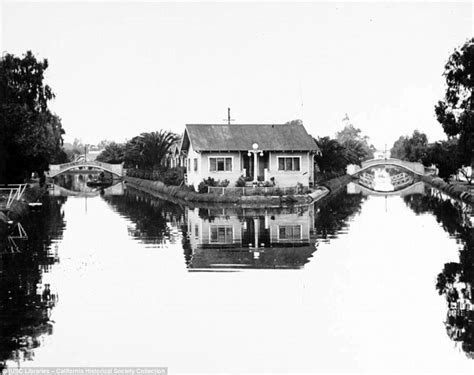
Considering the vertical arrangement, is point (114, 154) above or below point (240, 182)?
above

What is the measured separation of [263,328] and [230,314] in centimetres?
115

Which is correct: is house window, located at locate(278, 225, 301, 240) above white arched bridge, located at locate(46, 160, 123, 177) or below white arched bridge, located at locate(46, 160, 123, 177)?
below

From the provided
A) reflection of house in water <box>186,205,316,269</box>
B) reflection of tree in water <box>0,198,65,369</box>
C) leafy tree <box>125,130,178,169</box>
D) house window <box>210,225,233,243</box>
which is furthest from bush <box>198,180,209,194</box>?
leafy tree <box>125,130,178,169</box>

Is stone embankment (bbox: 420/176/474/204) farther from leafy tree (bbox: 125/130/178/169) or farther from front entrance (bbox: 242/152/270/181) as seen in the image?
leafy tree (bbox: 125/130/178/169)

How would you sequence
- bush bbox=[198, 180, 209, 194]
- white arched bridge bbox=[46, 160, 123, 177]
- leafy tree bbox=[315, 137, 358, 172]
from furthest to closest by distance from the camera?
white arched bridge bbox=[46, 160, 123, 177] < leafy tree bbox=[315, 137, 358, 172] < bush bbox=[198, 180, 209, 194]

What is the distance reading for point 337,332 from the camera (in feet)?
39.0

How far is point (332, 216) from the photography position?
35531mm

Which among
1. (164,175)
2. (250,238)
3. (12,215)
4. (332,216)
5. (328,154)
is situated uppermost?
(328,154)

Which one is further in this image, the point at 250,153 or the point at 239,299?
the point at 250,153

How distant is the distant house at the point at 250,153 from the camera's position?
5064 centimetres

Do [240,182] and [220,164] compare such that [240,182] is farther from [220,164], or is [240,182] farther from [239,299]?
[239,299]

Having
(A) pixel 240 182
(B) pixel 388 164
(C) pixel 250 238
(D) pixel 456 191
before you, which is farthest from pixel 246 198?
(B) pixel 388 164

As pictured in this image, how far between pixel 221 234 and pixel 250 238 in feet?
5.99

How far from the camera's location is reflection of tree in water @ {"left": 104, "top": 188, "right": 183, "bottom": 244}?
26812 mm
